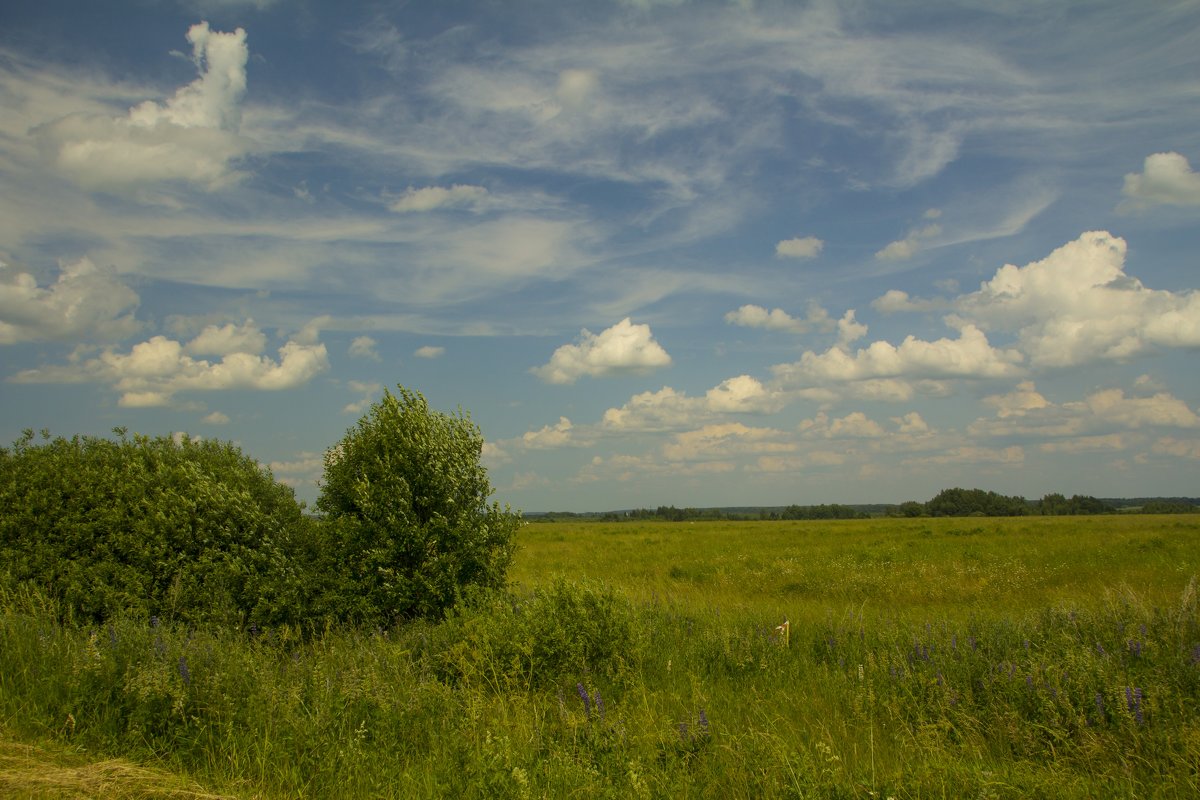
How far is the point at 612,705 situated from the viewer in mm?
6781

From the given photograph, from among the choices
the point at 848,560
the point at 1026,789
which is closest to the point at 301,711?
the point at 1026,789

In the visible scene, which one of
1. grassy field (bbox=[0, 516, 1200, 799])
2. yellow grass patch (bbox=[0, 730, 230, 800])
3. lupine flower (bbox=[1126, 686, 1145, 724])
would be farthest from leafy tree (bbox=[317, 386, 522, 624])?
lupine flower (bbox=[1126, 686, 1145, 724])

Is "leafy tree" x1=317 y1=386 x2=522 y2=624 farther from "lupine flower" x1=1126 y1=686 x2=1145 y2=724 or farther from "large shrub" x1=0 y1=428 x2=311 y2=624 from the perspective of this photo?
"lupine flower" x1=1126 y1=686 x2=1145 y2=724

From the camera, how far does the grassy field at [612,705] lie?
16.0 feet

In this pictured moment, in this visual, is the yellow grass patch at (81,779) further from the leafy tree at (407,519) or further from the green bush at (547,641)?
the leafy tree at (407,519)

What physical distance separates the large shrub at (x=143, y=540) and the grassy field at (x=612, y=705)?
1.54ft

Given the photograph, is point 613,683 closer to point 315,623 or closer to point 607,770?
point 607,770

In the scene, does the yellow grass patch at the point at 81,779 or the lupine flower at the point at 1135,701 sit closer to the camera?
the yellow grass patch at the point at 81,779

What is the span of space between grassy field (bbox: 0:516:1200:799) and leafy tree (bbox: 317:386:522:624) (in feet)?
1.95

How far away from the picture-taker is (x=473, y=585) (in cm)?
934

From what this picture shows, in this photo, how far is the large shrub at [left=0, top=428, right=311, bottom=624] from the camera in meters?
8.39

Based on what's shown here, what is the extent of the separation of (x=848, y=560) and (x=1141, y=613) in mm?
15934

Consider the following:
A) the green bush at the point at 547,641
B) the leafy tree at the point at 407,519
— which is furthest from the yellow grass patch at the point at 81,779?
the leafy tree at the point at 407,519

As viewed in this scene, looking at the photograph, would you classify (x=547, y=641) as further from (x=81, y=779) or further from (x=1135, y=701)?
(x=1135, y=701)
